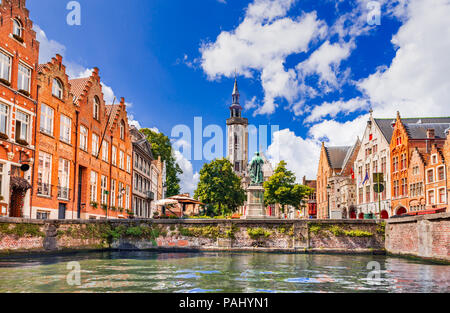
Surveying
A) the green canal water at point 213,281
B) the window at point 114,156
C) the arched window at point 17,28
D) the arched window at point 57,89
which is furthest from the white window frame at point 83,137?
the green canal water at point 213,281

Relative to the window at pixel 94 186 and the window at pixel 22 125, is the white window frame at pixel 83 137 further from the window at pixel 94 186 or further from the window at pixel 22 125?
the window at pixel 22 125

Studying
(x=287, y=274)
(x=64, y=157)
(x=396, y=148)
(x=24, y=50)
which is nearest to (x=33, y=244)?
(x=64, y=157)

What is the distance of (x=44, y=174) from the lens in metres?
25.8

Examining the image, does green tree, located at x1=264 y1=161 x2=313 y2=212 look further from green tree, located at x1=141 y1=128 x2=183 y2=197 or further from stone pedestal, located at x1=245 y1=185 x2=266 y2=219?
stone pedestal, located at x1=245 y1=185 x2=266 y2=219

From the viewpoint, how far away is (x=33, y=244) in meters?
19.7

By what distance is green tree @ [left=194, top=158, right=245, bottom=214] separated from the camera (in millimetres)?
56125

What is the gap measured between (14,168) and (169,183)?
124ft

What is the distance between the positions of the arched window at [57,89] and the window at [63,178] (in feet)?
14.7

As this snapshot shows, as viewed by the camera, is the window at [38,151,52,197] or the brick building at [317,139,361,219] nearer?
the window at [38,151,52,197]

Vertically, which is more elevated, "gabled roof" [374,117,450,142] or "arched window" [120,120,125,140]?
"gabled roof" [374,117,450,142]

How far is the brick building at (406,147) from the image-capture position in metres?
41.2

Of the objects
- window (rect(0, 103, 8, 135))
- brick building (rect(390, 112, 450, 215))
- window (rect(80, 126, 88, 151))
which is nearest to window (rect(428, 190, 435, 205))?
brick building (rect(390, 112, 450, 215))

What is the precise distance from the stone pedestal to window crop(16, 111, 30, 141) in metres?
14.9
